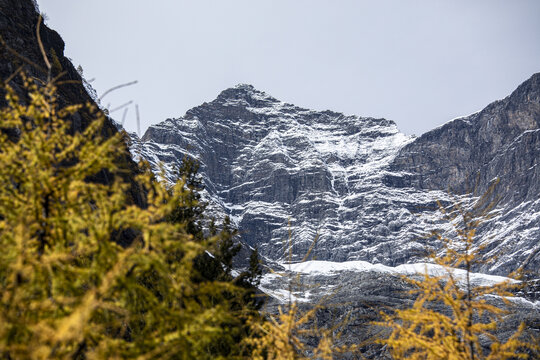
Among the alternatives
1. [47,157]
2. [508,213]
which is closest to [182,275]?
[47,157]

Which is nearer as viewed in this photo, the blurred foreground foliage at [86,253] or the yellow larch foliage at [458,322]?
the blurred foreground foliage at [86,253]

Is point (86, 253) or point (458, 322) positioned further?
point (458, 322)

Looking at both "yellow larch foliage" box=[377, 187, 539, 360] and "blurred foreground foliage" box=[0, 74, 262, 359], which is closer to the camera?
"blurred foreground foliage" box=[0, 74, 262, 359]

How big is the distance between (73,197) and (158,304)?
138cm

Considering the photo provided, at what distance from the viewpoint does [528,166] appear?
7633 inches

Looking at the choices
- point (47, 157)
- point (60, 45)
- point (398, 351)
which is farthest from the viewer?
point (60, 45)

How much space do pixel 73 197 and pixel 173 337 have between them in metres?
1.72

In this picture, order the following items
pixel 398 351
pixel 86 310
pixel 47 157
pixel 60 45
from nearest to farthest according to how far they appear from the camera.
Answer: pixel 86 310 < pixel 47 157 < pixel 398 351 < pixel 60 45

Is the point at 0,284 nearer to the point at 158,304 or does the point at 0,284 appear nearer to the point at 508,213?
the point at 158,304

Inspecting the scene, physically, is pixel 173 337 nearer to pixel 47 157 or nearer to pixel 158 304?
pixel 158 304

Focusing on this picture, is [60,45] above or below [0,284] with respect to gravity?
above

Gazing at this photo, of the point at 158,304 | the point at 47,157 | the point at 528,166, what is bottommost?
the point at 158,304

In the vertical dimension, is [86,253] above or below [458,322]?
above

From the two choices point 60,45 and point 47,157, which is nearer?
point 47,157
